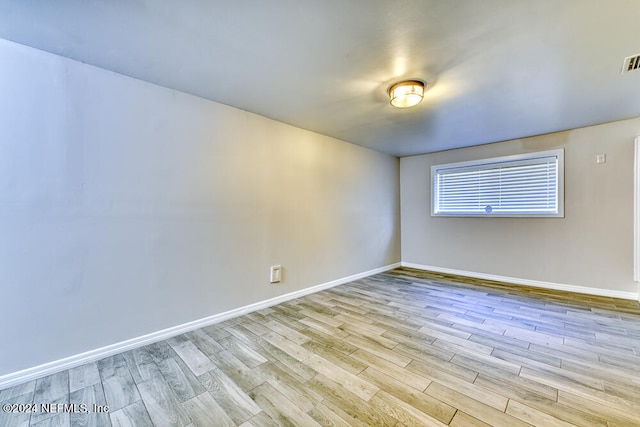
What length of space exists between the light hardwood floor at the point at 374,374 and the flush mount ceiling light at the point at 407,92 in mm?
2121

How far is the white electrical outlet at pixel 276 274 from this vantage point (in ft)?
10.2

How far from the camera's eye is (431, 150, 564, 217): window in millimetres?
3693

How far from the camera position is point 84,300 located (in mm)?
1929

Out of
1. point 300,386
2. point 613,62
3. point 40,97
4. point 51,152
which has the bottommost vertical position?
point 300,386

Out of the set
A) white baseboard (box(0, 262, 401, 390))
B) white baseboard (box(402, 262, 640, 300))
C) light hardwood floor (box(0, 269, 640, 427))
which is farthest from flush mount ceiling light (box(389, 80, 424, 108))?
white baseboard (box(402, 262, 640, 300))

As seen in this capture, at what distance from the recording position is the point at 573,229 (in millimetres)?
3496

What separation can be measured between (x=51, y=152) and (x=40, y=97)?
383 millimetres

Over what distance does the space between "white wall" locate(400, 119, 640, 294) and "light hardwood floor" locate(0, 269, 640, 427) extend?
715 millimetres

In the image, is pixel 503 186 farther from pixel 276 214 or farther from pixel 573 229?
pixel 276 214

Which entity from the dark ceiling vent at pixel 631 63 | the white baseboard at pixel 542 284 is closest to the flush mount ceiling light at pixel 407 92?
the dark ceiling vent at pixel 631 63

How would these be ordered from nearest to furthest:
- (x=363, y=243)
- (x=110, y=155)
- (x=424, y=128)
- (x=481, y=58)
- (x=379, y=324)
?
(x=481, y=58), (x=110, y=155), (x=379, y=324), (x=424, y=128), (x=363, y=243)

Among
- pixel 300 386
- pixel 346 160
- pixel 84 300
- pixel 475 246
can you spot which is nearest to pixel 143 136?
pixel 84 300

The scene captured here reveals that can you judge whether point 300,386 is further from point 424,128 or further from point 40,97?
point 424,128

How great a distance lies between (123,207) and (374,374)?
2.31m
